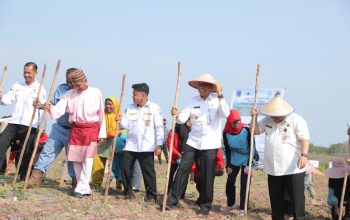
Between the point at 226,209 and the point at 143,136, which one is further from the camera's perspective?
the point at 226,209

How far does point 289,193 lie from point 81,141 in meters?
3.07

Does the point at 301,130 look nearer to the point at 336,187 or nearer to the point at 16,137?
the point at 336,187

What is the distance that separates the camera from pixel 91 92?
7.17m

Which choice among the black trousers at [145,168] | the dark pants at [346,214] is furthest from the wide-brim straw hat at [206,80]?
the dark pants at [346,214]

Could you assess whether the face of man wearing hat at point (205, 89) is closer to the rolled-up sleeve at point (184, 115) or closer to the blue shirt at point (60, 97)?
the rolled-up sleeve at point (184, 115)

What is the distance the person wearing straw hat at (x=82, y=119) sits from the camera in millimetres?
7082

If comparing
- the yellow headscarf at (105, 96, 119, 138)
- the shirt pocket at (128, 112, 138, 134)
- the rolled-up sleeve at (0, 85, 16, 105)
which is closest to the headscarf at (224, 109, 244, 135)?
the shirt pocket at (128, 112, 138, 134)

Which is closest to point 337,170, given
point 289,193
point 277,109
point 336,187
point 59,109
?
point 336,187

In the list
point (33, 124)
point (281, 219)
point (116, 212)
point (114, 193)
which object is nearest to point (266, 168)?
point (281, 219)

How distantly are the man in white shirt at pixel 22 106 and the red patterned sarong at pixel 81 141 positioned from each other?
1.16 meters

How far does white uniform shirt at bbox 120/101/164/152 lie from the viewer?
726 centimetres

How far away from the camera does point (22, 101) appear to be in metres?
7.89

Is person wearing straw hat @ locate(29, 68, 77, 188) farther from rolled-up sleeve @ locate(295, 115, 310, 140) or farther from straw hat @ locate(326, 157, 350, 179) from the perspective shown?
straw hat @ locate(326, 157, 350, 179)

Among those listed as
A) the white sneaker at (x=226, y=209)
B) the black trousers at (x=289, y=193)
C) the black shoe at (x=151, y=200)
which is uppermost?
the black trousers at (x=289, y=193)
